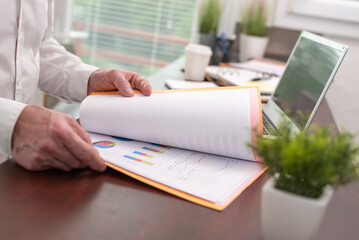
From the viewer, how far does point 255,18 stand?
2.25 meters

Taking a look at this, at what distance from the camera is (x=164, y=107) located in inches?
30.3

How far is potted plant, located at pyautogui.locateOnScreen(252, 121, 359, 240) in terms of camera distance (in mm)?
423

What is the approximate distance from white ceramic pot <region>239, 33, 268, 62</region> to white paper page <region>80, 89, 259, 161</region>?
1.46 meters

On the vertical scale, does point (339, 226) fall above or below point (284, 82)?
below

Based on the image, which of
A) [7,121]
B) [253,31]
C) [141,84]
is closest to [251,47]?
[253,31]

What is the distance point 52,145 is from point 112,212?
153 millimetres

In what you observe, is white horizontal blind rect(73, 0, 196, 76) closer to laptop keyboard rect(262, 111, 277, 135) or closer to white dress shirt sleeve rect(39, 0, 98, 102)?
white dress shirt sleeve rect(39, 0, 98, 102)

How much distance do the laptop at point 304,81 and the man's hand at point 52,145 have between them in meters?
0.41

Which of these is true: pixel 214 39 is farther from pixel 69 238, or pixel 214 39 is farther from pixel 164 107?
pixel 69 238

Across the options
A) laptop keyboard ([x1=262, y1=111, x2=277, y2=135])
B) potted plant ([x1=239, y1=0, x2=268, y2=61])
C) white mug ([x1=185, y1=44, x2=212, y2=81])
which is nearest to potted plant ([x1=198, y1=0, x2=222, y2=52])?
potted plant ([x1=239, y1=0, x2=268, y2=61])

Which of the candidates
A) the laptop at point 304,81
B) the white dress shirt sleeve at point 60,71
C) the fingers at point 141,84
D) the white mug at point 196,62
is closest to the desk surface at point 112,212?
the fingers at point 141,84

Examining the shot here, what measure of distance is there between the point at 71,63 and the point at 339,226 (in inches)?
33.8

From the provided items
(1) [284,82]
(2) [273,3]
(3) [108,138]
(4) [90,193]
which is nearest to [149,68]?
(2) [273,3]

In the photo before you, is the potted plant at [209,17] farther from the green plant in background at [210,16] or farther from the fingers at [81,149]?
the fingers at [81,149]
